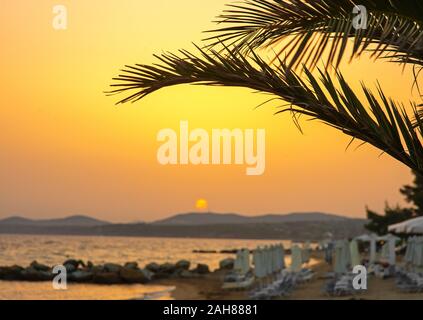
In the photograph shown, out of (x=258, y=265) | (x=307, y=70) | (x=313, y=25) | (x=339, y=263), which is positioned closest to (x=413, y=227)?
(x=339, y=263)

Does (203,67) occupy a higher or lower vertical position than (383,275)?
higher

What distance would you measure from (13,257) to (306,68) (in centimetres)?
6008

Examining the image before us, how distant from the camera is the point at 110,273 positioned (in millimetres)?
34281

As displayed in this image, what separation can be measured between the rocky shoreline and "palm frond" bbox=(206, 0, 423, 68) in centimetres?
2952

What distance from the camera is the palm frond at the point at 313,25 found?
4.12 metres

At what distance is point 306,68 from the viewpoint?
4.30 m

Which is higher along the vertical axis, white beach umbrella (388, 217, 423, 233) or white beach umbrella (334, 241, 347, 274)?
white beach umbrella (388, 217, 423, 233)

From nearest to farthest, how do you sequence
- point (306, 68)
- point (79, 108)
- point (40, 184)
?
point (306, 68), point (79, 108), point (40, 184)

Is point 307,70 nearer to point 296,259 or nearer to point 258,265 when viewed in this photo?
point 258,265

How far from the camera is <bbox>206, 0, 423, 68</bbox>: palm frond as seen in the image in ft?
13.5

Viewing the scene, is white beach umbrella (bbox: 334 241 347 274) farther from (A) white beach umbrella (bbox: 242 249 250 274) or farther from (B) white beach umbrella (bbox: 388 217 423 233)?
(A) white beach umbrella (bbox: 242 249 250 274)

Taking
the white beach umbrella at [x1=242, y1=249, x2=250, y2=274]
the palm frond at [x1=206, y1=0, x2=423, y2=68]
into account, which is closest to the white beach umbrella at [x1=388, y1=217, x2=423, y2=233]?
the white beach umbrella at [x1=242, y1=249, x2=250, y2=274]
